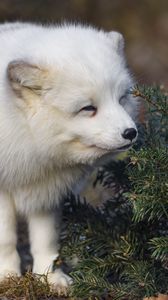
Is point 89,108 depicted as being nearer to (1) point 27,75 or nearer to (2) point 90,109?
(2) point 90,109

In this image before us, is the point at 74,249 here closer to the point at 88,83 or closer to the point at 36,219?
the point at 36,219

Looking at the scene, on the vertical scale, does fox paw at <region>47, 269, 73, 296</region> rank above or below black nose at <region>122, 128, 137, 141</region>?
below

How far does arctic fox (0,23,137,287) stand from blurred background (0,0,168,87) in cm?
679

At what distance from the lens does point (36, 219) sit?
4961 millimetres

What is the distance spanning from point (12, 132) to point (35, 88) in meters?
0.25

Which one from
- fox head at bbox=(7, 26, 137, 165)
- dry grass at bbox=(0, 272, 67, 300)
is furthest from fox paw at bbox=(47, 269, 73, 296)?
fox head at bbox=(7, 26, 137, 165)

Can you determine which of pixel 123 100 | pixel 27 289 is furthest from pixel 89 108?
pixel 27 289

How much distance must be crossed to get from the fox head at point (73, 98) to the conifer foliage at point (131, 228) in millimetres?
126

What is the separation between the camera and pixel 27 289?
185 inches

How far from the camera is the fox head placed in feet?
13.9

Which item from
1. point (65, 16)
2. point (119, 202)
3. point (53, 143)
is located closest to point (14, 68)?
point (53, 143)

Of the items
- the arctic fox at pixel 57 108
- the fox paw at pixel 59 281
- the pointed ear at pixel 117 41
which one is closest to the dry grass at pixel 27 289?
the fox paw at pixel 59 281

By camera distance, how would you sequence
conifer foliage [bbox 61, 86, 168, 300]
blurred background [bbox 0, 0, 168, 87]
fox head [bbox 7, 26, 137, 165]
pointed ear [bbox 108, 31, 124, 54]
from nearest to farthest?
conifer foliage [bbox 61, 86, 168, 300]
fox head [bbox 7, 26, 137, 165]
pointed ear [bbox 108, 31, 124, 54]
blurred background [bbox 0, 0, 168, 87]

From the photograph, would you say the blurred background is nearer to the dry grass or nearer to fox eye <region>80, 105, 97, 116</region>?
the dry grass
